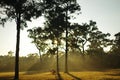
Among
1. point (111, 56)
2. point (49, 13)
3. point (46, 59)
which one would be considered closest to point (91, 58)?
point (111, 56)

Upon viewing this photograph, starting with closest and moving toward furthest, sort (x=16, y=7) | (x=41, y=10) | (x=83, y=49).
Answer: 1. (x=16, y=7)
2. (x=41, y=10)
3. (x=83, y=49)

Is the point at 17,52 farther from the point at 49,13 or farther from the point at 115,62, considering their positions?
the point at 115,62

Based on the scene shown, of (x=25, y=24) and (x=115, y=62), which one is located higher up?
(x=25, y=24)

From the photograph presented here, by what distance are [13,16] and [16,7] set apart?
7.04 feet

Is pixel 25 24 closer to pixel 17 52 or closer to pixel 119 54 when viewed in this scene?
pixel 17 52

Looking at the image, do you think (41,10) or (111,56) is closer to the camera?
(41,10)

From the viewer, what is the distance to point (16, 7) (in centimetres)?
3291

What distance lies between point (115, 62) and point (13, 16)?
6729cm

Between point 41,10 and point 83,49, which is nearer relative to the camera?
point 41,10

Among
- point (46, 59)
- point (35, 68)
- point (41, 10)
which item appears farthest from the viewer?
point (46, 59)

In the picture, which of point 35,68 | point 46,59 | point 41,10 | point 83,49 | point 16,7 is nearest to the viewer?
point 16,7

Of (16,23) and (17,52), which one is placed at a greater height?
(16,23)

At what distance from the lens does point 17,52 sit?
108 ft

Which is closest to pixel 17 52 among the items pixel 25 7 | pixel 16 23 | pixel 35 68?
pixel 16 23
